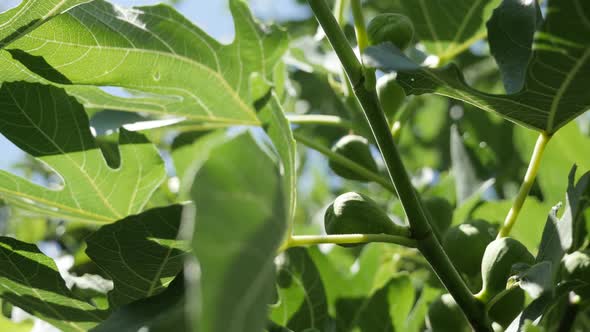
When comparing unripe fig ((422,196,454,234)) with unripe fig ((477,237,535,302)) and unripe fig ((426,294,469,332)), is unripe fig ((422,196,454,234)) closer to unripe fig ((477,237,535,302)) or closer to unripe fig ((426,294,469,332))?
unripe fig ((426,294,469,332))

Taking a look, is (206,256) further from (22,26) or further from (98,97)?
(98,97)

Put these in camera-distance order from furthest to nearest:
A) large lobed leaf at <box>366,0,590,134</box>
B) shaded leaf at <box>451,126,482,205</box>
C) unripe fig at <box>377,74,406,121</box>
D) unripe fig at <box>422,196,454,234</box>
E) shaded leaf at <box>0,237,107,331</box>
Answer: shaded leaf at <box>451,126,482,205</box> → unripe fig at <box>422,196,454,234</box> → unripe fig at <box>377,74,406,121</box> → shaded leaf at <box>0,237,107,331</box> → large lobed leaf at <box>366,0,590,134</box>

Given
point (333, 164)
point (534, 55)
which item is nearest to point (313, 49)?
point (333, 164)

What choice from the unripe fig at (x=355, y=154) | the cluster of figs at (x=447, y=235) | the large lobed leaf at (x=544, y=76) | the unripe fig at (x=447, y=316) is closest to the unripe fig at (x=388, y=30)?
the cluster of figs at (x=447, y=235)

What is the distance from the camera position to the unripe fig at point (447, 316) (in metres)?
1.40

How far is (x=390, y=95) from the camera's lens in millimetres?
1534

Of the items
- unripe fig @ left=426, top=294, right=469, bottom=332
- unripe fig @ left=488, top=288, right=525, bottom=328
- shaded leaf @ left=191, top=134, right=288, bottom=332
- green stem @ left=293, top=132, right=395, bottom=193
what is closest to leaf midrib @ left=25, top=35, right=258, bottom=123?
green stem @ left=293, top=132, right=395, bottom=193

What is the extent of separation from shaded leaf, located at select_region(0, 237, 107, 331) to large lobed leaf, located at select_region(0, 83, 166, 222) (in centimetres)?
23

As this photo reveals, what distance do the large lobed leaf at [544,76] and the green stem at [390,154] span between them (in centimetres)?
7

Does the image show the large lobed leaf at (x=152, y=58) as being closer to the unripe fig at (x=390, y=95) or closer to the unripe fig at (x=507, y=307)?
the unripe fig at (x=390, y=95)

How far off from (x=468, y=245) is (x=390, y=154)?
1.09 ft

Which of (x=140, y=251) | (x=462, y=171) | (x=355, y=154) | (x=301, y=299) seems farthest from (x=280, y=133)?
(x=462, y=171)

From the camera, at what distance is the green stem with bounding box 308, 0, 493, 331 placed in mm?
1135

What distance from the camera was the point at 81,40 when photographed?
1.42 meters
